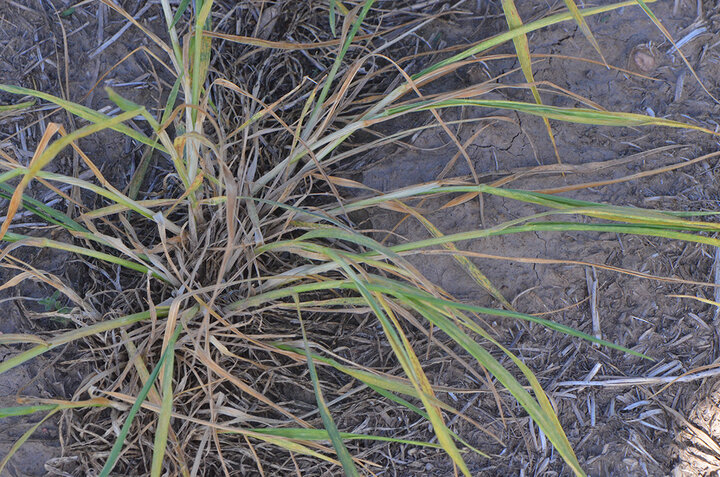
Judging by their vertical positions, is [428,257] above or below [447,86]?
below

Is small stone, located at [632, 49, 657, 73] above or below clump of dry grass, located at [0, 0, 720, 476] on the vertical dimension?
above

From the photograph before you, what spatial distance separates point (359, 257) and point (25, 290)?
72cm

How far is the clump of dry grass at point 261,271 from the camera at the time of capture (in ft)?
2.97

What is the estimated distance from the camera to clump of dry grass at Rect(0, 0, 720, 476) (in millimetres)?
905

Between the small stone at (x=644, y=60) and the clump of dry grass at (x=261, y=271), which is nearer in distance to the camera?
the clump of dry grass at (x=261, y=271)

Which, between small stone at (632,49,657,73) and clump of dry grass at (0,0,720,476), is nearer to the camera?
clump of dry grass at (0,0,720,476)

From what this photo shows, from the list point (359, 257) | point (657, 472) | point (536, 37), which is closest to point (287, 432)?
point (359, 257)

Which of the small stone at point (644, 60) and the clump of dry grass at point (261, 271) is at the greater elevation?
the small stone at point (644, 60)

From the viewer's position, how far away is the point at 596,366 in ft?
3.62

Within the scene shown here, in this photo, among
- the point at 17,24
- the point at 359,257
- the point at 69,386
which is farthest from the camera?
the point at 17,24

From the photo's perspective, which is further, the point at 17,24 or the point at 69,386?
the point at 17,24

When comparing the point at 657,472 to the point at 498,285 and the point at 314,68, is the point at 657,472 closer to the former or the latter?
the point at 498,285

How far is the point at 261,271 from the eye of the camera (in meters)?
1.08

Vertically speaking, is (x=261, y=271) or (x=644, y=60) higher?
(x=644, y=60)
